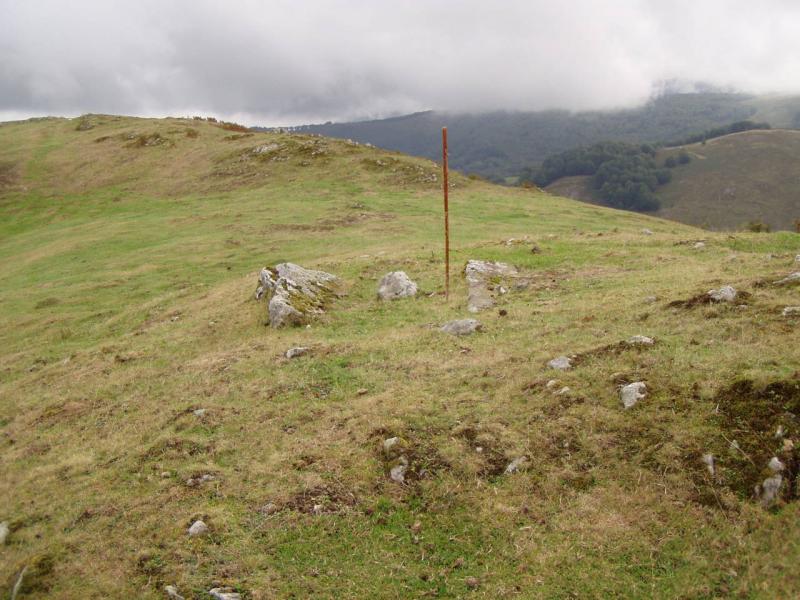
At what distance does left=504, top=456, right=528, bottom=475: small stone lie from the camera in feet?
31.7

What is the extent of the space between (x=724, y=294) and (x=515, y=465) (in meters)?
8.37

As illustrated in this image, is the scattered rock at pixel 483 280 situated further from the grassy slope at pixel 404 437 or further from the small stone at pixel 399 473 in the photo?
the small stone at pixel 399 473

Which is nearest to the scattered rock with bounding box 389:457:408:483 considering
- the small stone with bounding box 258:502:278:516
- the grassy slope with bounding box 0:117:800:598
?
the grassy slope with bounding box 0:117:800:598

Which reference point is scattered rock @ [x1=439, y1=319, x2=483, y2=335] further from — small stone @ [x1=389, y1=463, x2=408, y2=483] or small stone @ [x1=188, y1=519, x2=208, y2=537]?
small stone @ [x1=188, y1=519, x2=208, y2=537]

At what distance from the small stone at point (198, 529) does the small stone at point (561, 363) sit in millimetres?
8187

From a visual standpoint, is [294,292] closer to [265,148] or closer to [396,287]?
[396,287]

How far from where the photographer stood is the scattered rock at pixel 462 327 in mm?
16234

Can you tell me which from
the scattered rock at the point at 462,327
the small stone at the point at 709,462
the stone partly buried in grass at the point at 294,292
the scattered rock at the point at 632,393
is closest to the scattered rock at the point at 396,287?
the stone partly buried in grass at the point at 294,292

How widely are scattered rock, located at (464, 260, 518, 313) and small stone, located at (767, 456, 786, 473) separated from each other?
10.8 meters

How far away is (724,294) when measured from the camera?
13.9 metres

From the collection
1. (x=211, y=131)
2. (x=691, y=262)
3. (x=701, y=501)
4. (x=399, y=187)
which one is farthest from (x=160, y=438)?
(x=211, y=131)

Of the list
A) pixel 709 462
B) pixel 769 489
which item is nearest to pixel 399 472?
pixel 709 462

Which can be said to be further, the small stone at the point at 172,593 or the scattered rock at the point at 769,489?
the small stone at the point at 172,593

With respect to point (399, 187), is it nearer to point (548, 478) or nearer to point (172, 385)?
point (172, 385)
